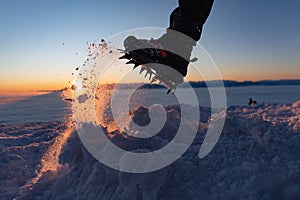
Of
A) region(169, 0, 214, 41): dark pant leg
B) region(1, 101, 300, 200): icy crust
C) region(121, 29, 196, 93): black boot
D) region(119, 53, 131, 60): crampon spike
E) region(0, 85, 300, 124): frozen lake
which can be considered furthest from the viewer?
region(0, 85, 300, 124): frozen lake

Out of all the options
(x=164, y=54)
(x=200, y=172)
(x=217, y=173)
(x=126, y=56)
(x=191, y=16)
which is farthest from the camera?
(x=126, y=56)

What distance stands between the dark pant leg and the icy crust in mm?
1761

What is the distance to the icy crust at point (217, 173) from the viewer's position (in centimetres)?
335

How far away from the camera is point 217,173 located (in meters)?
3.73

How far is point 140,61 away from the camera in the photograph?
537cm

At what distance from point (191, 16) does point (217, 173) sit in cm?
249

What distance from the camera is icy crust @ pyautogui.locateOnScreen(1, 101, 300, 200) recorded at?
3350 millimetres

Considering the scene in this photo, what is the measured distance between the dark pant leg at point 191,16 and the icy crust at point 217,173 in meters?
1.76

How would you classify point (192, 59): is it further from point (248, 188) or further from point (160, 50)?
point (248, 188)

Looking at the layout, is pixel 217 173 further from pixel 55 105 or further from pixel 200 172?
pixel 55 105

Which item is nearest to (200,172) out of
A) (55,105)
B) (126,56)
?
(126,56)

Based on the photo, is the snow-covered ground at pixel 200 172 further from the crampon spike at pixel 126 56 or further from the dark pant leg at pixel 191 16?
the dark pant leg at pixel 191 16

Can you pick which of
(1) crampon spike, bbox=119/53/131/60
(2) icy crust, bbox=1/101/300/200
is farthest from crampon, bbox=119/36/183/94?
(2) icy crust, bbox=1/101/300/200

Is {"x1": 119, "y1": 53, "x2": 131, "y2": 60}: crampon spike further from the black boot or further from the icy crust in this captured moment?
the icy crust
